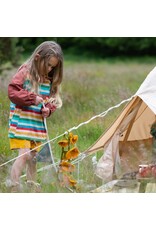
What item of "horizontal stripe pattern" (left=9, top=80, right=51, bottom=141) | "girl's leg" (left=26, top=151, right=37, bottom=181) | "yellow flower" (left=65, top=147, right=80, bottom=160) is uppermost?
"horizontal stripe pattern" (left=9, top=80, right=51, bottom=141)

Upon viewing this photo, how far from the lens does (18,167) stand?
4254mm

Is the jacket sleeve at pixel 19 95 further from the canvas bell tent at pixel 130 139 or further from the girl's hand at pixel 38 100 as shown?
the canvas bell tent at pixel 130 139

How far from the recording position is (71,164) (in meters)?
4.26

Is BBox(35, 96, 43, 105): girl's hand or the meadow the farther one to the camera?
the meadow

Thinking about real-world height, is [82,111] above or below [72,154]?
above

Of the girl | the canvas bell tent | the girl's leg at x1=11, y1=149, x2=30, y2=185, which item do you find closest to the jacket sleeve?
the girl

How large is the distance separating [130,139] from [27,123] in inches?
36.2

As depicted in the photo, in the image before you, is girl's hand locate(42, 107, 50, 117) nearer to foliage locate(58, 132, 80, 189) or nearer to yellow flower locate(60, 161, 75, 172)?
foliage locate(58, 132, 80, 189)

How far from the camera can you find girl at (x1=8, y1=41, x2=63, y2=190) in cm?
423

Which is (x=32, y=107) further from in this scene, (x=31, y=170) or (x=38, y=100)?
(x=31, y=170)

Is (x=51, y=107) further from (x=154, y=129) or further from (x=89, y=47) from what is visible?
(x=89, y=47)

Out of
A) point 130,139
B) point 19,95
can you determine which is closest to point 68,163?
point 19,95

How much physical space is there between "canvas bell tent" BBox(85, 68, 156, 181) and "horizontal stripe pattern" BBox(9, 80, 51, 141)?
1.47 ft

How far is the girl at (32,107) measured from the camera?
423 cm
